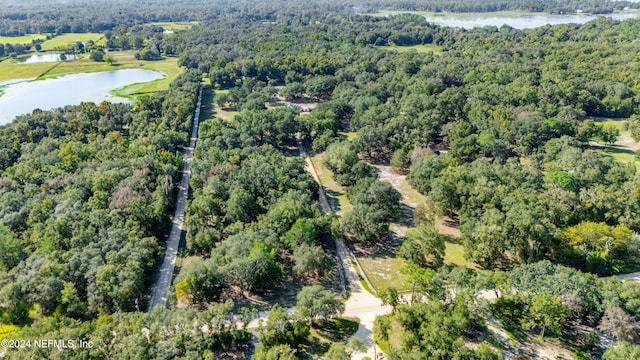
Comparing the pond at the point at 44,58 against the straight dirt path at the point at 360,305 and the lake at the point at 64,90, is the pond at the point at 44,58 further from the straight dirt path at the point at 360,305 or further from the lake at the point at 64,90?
the straight dirt path at the point at 360,305

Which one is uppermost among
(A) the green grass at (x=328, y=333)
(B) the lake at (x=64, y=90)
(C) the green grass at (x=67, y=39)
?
(C) the green grass at (x=67, y=39)

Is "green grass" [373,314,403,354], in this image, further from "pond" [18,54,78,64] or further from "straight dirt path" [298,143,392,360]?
"pond" [18,54,78,64]

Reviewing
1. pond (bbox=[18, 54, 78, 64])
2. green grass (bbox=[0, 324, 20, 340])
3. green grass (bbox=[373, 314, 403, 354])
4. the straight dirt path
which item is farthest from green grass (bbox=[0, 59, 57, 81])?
green grass (bbox=[373, 314, 403, 354])

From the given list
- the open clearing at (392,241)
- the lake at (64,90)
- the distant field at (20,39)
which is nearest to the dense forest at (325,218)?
the open clearing at (392,241)

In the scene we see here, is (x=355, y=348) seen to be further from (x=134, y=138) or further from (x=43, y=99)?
Answer: (x=43, y=99)

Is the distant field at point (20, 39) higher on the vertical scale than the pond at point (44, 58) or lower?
higher

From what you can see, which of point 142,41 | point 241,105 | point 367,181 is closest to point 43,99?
point 241,105

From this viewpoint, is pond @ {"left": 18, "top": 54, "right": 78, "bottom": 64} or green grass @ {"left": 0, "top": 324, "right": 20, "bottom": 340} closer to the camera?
green grass @ {"left": 0, "top": 324, "right": 20, "bottom": 340}
